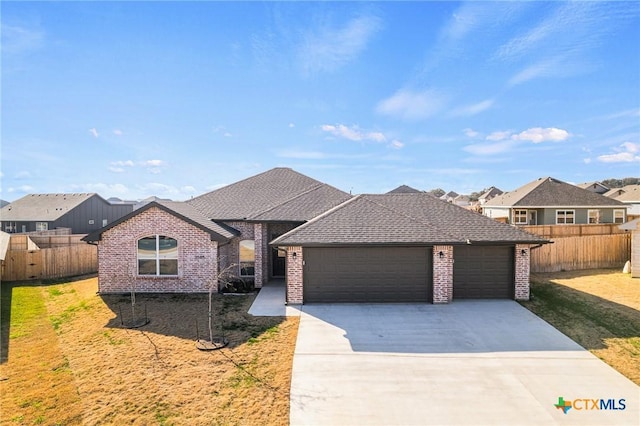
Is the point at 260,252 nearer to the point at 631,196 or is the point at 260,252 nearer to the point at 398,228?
the point at 398,228

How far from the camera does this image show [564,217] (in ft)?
92.1

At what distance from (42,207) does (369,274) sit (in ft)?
141

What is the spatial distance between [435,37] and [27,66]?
15.1 meters

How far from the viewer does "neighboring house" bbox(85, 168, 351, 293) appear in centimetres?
1351

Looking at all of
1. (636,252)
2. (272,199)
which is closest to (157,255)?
(272,199)

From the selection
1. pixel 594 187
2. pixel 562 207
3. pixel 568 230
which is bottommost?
pixel 568 230

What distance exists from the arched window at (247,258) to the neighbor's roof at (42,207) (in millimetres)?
32629

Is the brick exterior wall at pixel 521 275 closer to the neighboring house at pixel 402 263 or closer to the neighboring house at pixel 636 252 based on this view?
the neighboring house at pixel 402 263

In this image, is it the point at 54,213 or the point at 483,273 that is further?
the point at 54,213

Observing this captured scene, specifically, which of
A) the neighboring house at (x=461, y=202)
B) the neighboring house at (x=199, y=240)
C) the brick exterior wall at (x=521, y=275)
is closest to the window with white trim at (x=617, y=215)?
the brick exterior wall at (x=521, y=275)

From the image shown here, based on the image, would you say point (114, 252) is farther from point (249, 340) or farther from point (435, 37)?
point (435, 37)

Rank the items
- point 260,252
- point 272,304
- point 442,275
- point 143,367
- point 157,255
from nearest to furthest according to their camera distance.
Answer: point 143,367
point 442,275
point 272,304
point 157,255
point 260,252

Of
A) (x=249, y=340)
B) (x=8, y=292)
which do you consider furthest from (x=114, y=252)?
(x=249, y=340)

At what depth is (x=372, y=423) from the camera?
5.50 metres
